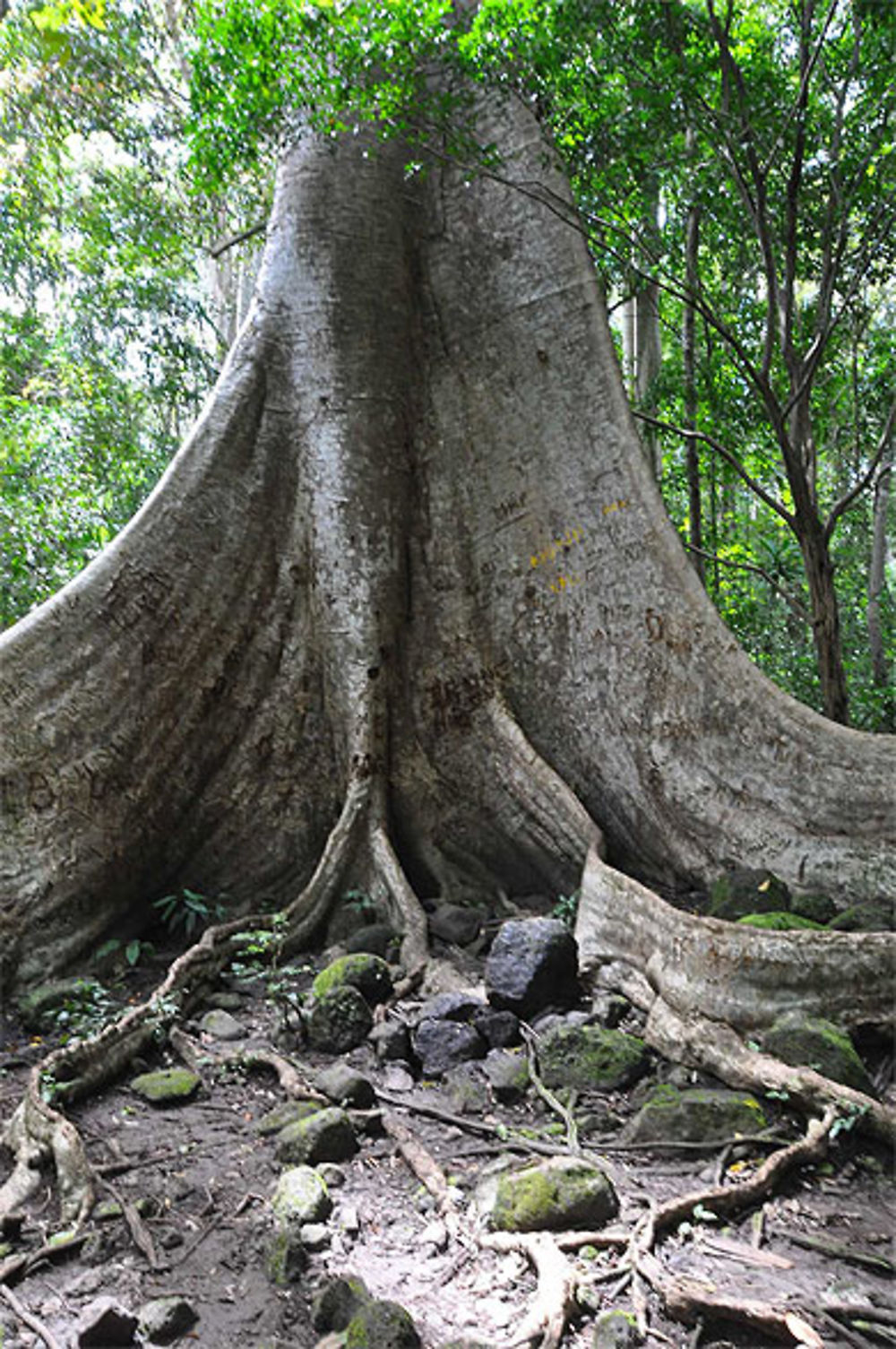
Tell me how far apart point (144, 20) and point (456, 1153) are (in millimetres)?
10241

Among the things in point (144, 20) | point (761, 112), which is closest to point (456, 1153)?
point (761, 112)

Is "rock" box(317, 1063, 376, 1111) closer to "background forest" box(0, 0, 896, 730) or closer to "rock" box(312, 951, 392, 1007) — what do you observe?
"rock" box(312, 951, 392, 1007)

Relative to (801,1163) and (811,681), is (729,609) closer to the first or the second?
(811,681)

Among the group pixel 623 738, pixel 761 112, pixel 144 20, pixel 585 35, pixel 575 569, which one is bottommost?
pixel 623 738

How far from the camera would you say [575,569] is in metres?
4.86

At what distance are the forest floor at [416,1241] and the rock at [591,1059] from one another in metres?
0.07

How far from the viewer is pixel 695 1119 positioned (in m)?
2.54

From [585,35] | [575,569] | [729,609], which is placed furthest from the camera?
[729,609]

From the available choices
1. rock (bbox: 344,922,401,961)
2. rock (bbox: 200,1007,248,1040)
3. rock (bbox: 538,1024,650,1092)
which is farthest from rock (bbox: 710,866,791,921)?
rock (bbox: 200,1007,248,1040)

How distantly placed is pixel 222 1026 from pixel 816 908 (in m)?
2.22

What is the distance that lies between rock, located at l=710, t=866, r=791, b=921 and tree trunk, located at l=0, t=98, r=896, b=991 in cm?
19

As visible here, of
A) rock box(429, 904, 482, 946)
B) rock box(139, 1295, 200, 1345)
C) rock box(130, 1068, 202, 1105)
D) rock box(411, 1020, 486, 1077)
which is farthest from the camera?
rock box(429, 904, 482, 946)

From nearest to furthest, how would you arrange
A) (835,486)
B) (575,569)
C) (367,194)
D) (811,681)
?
(575,569) < (367,194) < (811,681) < (835,486)

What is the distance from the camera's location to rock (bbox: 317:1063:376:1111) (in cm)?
286
